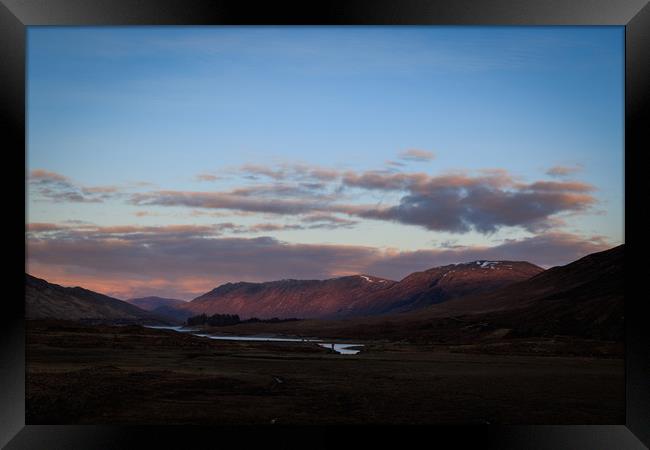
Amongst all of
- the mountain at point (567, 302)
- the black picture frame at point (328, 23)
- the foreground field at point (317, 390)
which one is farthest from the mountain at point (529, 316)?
the black picture frame at point (328, 23)

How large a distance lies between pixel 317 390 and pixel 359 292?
3950 inches

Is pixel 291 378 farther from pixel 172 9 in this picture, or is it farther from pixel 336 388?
pixel 172 9

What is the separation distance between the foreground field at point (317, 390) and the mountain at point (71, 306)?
1224 inches

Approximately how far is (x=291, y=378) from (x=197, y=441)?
1363 cm

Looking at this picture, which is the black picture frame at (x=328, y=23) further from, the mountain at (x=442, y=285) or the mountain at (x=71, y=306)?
the mountain at (x=442, y=285)

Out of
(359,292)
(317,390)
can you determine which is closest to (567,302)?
(317,390)

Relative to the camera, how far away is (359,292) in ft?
394

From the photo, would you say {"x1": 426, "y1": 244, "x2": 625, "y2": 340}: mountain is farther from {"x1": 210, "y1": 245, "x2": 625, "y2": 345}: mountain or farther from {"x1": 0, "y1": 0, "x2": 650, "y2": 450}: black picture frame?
{"x1": 0, "y1": 0, "x2": 650, "y2": 450}: black picture frame

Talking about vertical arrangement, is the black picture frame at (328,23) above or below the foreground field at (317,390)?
above

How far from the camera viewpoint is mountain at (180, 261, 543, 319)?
369ft

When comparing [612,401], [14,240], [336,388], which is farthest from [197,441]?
[612,401]

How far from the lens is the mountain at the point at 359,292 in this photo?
11256 centimetres

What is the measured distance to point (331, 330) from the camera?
75.5m

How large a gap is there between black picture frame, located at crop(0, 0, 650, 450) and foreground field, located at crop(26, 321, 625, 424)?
12.1ft
